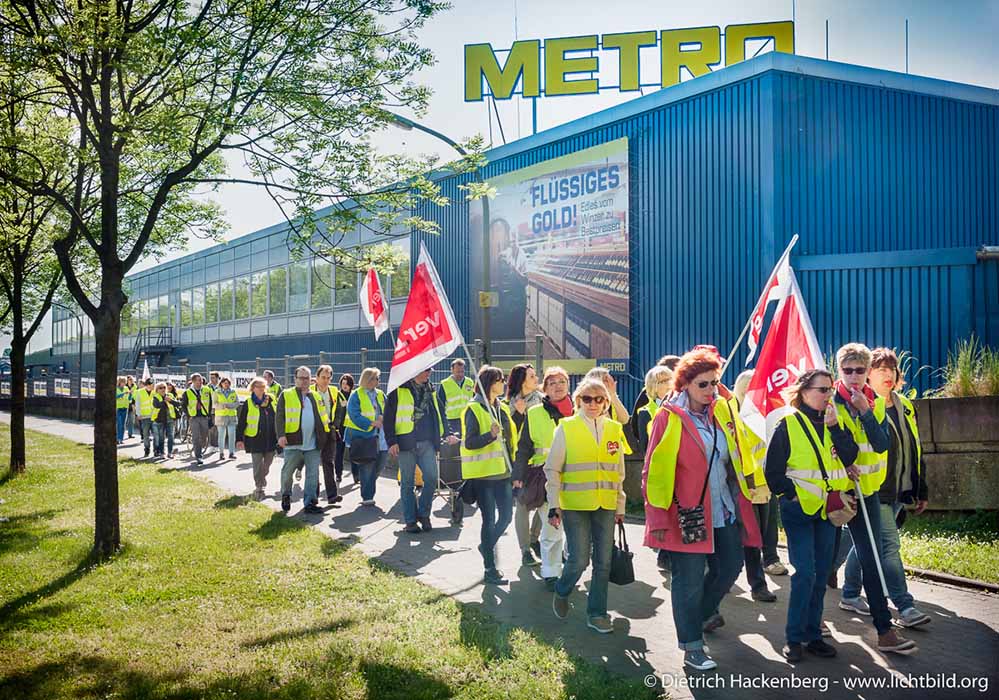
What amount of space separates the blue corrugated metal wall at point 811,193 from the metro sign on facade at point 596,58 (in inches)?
217

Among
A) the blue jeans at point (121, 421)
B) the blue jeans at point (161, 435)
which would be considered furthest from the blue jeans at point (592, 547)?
the blue jeans at point (121, 421)

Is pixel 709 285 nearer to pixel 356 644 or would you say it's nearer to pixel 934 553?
pixel 934 553

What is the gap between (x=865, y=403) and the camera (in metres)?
5.65

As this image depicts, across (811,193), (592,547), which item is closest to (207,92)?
(592,547)

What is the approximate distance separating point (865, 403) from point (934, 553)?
3371 mm

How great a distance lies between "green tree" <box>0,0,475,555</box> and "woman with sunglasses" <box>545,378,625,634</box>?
4.62 meters

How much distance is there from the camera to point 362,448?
11922 millimetres

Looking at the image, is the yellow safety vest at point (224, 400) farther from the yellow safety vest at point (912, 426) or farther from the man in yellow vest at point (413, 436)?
the yellow safety vest at point (912, 426)

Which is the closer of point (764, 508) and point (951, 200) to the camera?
point (764, 508)

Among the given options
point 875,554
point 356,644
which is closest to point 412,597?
point 356,644

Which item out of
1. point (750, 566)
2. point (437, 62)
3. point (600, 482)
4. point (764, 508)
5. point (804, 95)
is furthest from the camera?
point (804, 95)

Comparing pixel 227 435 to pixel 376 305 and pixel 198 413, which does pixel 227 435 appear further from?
pixel 376 305

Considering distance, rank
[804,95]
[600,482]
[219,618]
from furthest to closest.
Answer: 1. [804,95]
2. [219,618]
3. [600,482]

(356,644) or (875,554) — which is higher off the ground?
(875,554)
